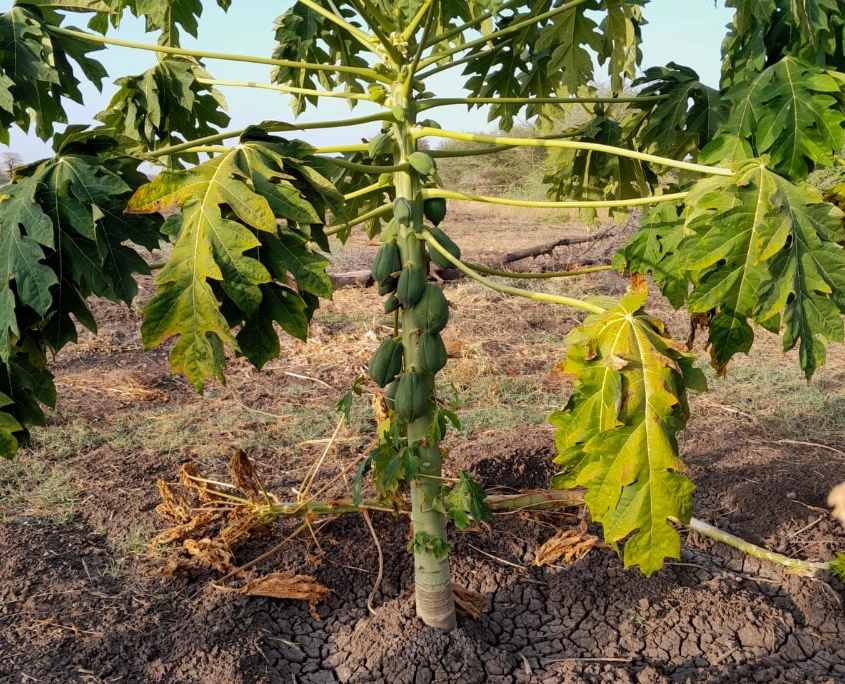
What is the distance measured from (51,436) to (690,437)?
12.2 ft

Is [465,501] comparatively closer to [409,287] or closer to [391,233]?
[409,287]

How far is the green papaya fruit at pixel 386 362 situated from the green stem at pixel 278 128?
2.22 feet

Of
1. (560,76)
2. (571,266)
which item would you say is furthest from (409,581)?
(571,266)

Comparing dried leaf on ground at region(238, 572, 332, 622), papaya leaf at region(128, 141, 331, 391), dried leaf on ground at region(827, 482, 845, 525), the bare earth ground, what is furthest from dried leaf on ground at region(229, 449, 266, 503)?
dried leaf on ground at region(827, 482, 845, 525)

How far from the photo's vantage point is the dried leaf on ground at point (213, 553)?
2.96m

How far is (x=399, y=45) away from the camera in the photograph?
7.22 feet

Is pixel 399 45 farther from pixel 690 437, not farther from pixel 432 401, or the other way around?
pixel 690 437

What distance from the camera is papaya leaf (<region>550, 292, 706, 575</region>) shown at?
5.83 feet

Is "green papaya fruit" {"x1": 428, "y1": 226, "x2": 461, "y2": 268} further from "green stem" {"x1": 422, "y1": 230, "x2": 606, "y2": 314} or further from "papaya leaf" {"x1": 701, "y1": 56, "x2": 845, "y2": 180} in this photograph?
"papaya leaf" {"x1": 701, "y1": 56, "x2": 845, "y2": 180}

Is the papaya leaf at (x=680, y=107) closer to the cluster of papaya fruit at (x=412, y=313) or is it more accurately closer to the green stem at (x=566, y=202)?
the green stem at (x=566, y=202)

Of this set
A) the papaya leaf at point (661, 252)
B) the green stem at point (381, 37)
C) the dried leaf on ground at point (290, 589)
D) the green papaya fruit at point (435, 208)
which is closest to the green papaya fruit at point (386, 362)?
the green papaya fruit at point (435, 208)

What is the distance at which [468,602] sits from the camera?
277cm

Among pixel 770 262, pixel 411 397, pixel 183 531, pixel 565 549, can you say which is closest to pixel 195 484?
pixel 183 531

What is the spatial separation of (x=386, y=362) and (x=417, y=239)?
39cm
